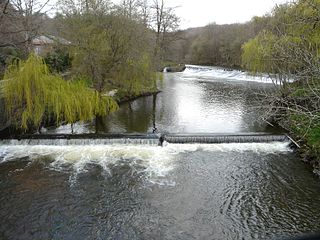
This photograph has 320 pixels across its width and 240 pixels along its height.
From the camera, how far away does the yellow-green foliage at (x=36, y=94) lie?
36.0 feet

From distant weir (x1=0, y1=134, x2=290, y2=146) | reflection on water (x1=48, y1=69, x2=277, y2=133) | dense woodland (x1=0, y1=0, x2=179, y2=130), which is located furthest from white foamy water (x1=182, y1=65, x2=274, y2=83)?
distant weir (x1=0, y1=134, x2=290, y2=146)

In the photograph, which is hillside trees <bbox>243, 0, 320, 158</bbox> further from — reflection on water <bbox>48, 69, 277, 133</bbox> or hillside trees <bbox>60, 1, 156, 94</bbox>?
hillside trees <bbox>60, 1, 156, 94</bbox>

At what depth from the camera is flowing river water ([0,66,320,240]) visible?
647cm

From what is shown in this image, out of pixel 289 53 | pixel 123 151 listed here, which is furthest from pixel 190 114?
pixel 289 53

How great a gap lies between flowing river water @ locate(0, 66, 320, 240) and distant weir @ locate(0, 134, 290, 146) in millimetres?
154

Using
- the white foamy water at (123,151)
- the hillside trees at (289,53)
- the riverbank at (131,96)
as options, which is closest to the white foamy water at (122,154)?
the white foamy water at (123,151)

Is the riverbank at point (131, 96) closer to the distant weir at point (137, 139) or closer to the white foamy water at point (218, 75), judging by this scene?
the distant weir at point (137, 139)

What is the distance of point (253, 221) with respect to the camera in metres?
6.77

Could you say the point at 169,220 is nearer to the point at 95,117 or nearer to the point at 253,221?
the point at 253,221

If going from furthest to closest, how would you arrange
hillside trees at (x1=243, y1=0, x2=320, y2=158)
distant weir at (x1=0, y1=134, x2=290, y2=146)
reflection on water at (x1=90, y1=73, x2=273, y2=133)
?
reflection on water at (x1=90, y1=73, x2=273, y2=133), distant weir at (x1=0, y1=134, x2=290, y2=146), hillside trees at (x1=243, y1=0, x2=320, y2=158)

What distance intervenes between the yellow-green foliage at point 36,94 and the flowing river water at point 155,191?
1.09 m

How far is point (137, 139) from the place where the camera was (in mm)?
11172

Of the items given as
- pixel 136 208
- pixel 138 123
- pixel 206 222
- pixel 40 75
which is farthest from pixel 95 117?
pixel 206 222

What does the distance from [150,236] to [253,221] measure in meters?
2.18
